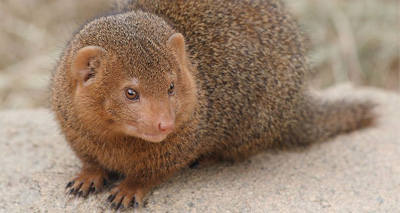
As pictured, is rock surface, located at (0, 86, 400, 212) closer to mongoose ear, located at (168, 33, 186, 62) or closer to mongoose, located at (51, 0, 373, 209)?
mongoose, located at (51, 0, 373, 209)

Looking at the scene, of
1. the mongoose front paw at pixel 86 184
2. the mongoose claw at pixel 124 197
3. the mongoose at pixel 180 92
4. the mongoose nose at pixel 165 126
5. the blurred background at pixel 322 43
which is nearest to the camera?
the mongoose nose at pixel 165 126

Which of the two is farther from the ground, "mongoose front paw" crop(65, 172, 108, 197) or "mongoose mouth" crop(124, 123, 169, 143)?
"mongoose mouth" crop(124, 123, 169, 143)

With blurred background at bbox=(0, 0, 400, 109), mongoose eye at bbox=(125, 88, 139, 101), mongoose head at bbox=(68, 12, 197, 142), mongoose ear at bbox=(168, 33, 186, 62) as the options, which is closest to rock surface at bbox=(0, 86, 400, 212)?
mongoose head at bbox=(68, 12, 197, 142)

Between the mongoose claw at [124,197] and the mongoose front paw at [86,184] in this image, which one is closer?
the mongoose claw at [124,197]

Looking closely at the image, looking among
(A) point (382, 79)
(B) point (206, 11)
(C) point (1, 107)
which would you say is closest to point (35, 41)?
(C) point (1, 107)

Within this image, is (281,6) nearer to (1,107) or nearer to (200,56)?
(200,56)

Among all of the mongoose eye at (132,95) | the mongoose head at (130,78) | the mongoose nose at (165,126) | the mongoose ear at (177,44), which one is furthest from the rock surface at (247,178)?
the mongoose ear at (177,44)

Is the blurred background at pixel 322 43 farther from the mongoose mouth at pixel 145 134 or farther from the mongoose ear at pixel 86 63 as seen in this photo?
the mongoose mouth at pixel 145 134
